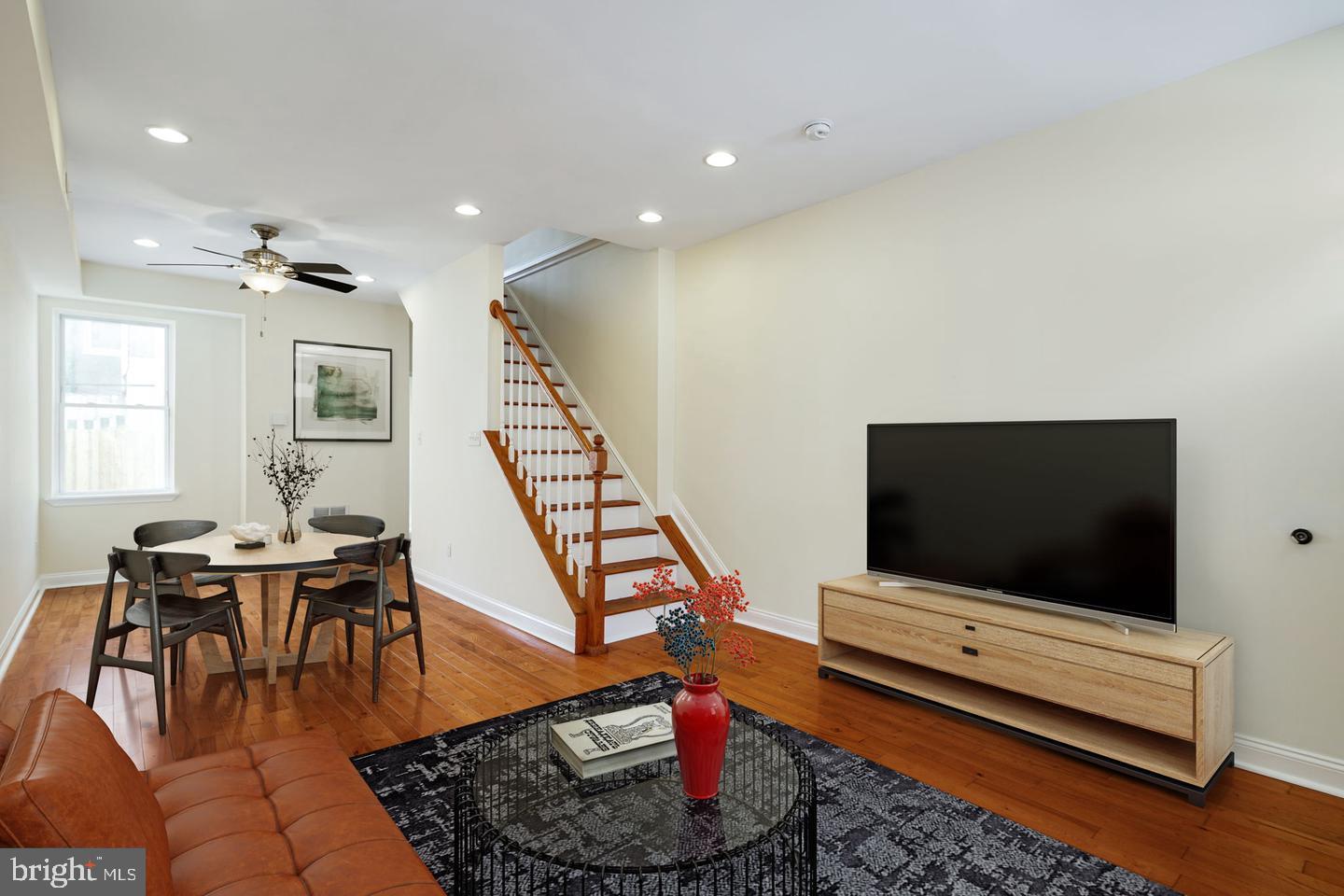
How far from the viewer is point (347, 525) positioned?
4.48m

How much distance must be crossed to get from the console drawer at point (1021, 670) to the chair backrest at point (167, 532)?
3.86m

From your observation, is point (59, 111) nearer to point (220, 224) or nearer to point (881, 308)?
point (220, 224)

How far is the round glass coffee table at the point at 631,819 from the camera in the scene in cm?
144

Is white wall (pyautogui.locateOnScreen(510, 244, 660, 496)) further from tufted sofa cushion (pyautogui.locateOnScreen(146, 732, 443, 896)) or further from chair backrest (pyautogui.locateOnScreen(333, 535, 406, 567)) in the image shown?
tufted sofa cushion (pyautogui.locateOnScreen(146, 732, 443, 896))

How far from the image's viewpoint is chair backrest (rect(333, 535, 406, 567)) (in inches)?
132

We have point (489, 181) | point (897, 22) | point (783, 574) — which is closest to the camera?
point (897, 22)

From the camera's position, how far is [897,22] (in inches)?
94.7

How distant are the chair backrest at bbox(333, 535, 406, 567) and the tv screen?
8.23 ft

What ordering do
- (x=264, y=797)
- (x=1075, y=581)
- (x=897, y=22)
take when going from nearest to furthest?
1. (x=264, y=797)
2. (x=897, y=22)
3. (x=1075, y=581)

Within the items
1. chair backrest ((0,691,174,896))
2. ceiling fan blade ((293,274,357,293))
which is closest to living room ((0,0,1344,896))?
chair backrest ((0,691,174,896))

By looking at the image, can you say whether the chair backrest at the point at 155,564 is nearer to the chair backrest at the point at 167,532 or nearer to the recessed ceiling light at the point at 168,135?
the chair backrest at the point at 167,532

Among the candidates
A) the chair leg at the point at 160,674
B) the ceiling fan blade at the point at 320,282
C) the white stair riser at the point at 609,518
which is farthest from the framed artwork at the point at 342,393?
the chair leg at the point at 160,674

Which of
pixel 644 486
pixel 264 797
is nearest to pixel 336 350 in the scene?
pixel 644 486

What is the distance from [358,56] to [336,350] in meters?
4.81
